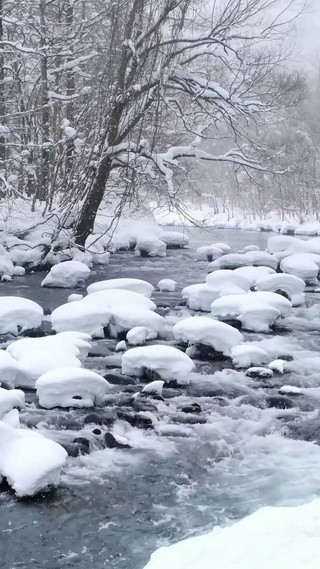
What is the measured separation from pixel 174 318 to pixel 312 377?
3.26 m

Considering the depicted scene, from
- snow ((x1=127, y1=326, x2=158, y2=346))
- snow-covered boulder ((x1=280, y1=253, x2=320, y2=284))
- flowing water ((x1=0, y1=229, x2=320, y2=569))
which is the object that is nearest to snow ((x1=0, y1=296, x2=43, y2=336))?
snow ((x1=127, y1=326, x2=158, y2=346))

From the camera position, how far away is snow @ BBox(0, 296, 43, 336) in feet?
27.7

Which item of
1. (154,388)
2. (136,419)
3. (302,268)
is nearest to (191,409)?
(154,388)

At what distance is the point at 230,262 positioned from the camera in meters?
16.3

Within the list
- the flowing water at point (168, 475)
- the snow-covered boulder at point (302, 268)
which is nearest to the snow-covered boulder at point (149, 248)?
the snow-covered boulder at point (302, 268)

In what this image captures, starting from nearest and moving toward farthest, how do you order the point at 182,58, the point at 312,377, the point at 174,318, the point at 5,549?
the point at 5,549
the point at 312,377
the point at 174,318
the point at 182,58

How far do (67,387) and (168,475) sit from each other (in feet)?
4.89

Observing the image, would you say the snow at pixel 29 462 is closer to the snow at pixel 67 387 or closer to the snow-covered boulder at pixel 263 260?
the snow at pixel 67 387

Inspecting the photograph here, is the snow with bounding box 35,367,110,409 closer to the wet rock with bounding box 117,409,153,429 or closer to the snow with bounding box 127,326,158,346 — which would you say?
the wet rock with bounding box 117,409,153,429

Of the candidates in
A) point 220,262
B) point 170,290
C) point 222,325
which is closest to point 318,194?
point 220,262

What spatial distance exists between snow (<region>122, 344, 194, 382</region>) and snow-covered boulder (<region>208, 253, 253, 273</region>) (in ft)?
31.4

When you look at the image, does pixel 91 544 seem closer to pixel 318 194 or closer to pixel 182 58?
pixel 182 58

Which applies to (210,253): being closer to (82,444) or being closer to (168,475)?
(82,444)

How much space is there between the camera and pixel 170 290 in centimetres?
1245
